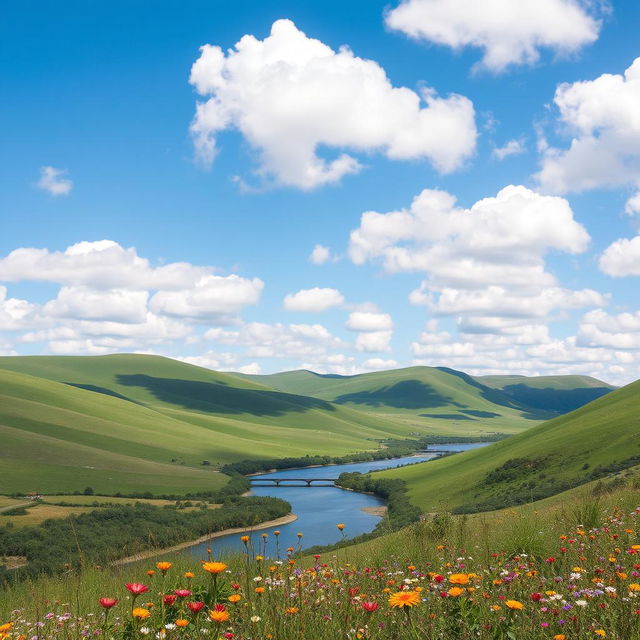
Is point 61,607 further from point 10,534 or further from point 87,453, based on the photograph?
point 87,453

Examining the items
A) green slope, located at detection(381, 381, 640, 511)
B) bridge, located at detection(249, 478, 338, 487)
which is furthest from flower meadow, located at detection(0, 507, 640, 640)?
bridge, located at detection(249, 478, 338, 487)

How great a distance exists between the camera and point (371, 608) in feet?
13.8

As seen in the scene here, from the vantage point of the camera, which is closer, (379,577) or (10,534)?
(379,577)

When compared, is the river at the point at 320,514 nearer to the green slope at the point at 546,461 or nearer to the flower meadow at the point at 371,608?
the green slope at the point at 546,461

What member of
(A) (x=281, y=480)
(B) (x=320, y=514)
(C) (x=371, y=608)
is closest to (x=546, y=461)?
(B) (x=320, y=514)

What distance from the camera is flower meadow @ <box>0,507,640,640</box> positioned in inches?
194

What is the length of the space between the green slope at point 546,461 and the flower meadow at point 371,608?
65.1 metres

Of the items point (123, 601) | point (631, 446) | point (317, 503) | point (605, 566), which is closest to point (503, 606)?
point (605, 566)

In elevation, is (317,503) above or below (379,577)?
below

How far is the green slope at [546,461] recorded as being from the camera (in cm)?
7981

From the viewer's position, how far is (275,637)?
16.5ft

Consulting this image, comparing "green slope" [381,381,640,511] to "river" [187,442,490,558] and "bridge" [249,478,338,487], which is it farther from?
"bridge" [249,478,338,487]

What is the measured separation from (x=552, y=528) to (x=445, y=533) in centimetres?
274

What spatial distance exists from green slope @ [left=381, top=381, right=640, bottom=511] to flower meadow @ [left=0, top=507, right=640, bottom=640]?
6513cm
